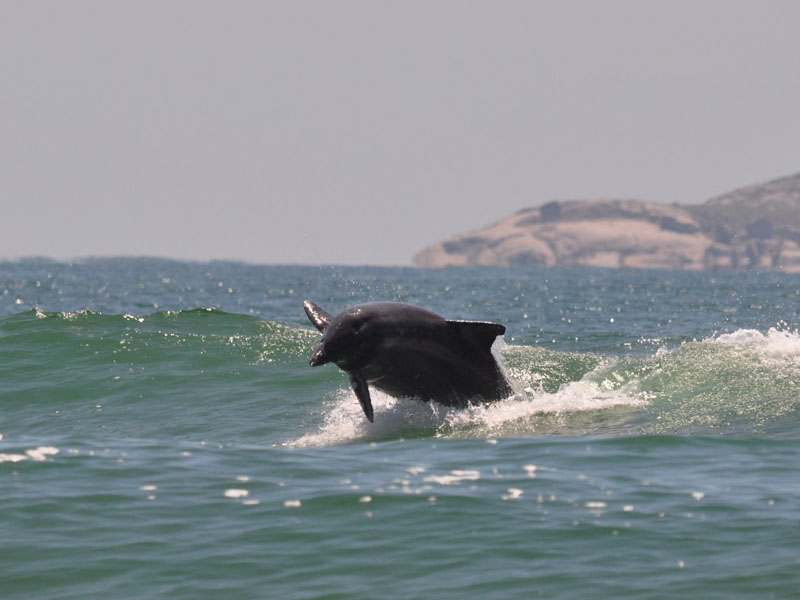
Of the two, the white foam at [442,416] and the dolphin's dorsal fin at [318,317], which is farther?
the dolphin's dorsal fin at [318,317]

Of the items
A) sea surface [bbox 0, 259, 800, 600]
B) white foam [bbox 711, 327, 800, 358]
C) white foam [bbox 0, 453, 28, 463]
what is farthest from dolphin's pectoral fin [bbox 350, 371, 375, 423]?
white foam [bbox 711, 327, 800, 358]

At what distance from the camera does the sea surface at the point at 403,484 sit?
8.48 m

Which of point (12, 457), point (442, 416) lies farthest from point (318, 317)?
point (12, 457)

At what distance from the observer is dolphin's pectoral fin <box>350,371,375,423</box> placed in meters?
14.4

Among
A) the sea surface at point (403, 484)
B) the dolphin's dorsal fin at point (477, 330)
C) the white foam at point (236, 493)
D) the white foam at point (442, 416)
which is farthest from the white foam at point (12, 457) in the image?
the dolphin's dorsal fin at point (477, 330)

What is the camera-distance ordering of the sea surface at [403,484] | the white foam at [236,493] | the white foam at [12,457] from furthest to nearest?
the white foam at [12,457] → the white foam at [236,493] → the sea surface at [403,484]

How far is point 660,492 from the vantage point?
1058cm

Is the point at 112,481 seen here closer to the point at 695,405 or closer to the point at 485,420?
the point at 485,420

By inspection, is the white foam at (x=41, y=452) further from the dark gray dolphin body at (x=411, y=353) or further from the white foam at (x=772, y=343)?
the white foam at (x=772, y=343)

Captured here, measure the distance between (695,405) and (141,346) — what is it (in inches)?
485

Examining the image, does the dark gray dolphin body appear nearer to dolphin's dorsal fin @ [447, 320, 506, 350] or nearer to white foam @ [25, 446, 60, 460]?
dolphin's dorsal fin @ [447, 320, 506, 350]

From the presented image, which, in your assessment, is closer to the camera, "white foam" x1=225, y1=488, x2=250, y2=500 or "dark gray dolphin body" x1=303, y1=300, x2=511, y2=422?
"white foam" x1=225, y1=488, x2=250, y2=500

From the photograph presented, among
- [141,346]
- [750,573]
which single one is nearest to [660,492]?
[750,573]

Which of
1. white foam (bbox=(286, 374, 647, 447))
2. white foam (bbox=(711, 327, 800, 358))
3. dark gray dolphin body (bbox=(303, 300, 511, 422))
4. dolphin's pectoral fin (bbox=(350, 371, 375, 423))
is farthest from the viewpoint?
white foam (bbox=(711, 327, 800, 358))
